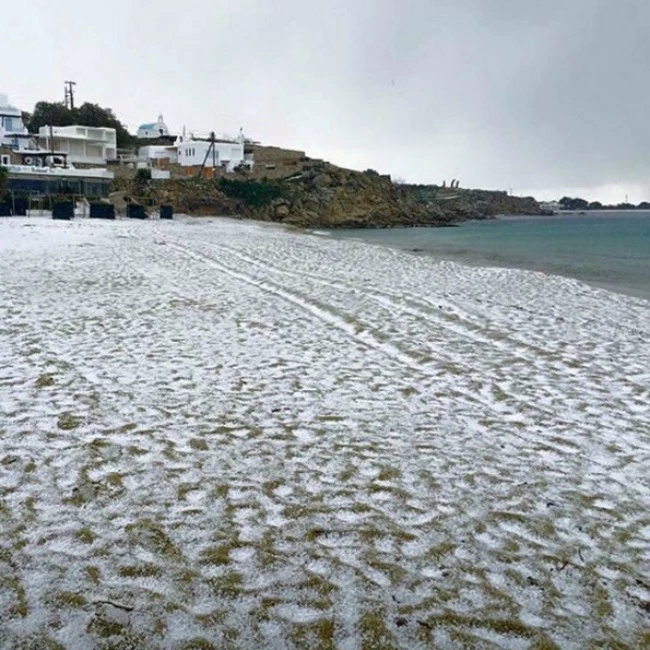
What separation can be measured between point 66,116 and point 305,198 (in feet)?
143

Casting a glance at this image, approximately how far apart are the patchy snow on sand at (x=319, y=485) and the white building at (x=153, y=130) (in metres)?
132

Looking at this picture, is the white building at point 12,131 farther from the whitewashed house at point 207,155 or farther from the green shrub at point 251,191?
the green shrub at point 251,191

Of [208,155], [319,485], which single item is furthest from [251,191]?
[319,485]

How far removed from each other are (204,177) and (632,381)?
95.6m

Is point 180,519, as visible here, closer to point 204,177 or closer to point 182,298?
point 182,298

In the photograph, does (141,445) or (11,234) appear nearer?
(141,445)

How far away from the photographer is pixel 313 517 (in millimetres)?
4414

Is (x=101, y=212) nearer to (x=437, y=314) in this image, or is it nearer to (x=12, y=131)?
(x=437, y=314)

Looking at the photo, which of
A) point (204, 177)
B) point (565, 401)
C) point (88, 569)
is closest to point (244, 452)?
point (88, 569)

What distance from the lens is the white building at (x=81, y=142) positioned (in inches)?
3378

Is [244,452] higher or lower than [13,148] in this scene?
lower

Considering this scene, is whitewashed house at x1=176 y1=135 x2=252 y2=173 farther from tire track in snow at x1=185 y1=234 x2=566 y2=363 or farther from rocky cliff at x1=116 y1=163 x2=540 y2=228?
tire track in snow at x1=185 y1=234 x2=566 y2=363

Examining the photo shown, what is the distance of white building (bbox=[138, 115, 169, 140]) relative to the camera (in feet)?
435

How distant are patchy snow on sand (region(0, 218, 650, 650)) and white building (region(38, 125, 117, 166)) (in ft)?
281
